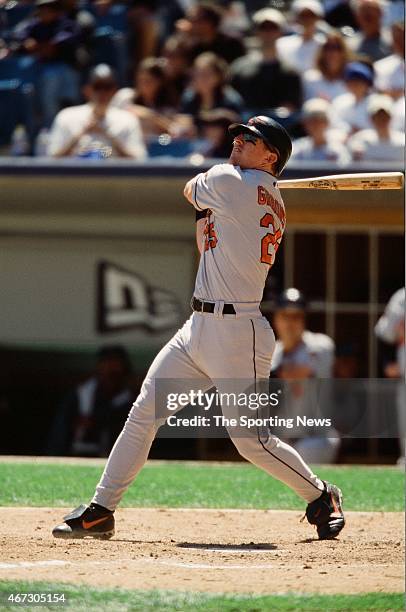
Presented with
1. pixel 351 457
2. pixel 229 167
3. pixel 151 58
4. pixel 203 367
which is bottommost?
pixel 351 457

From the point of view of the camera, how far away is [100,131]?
9.95 meters

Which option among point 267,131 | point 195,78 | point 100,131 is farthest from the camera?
point 195,78

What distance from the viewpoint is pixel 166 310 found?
1058 cm

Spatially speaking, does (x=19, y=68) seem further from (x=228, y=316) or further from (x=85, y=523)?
(x=85, y=523)

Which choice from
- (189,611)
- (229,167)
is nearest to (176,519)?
(229,167)

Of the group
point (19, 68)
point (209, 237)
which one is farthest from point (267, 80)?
point (209, 237)

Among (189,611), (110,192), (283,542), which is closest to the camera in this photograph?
(189,611)

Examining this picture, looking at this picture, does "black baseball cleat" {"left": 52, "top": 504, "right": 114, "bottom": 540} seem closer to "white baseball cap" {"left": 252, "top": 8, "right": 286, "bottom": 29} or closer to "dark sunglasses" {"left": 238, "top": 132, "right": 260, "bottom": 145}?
"dark sunglasses" {"left": 238, "top": 132, "right": 260, "bottom": 145}

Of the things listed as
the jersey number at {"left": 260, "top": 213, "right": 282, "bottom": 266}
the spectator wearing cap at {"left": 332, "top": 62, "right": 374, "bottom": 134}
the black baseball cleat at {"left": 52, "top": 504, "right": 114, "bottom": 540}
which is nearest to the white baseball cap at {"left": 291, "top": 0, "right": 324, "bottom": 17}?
the spectator wearing cap at {"left": 332, "top": 62, "right": 374, "bottom": 134}

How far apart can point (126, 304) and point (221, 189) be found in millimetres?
6092

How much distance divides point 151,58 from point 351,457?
432 centimetres

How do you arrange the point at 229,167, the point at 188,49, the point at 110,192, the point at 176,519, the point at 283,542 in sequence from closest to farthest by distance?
the point at 229,167 → the point at 283,542 → the point at 176,519 → the point at 110,192 → the point at 188,49

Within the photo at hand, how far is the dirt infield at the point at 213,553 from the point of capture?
12.8 feet

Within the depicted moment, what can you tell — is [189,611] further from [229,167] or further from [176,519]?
[176,519]
